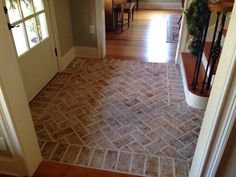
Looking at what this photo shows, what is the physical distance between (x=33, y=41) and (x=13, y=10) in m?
0.45

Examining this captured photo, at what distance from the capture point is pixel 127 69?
316cm

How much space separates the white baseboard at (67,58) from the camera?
3.13 meters

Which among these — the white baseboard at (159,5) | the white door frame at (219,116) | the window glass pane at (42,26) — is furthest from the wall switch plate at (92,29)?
the white baseboard at (159,5)

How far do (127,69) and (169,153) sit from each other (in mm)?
1603

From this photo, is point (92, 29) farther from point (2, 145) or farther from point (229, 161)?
point (229, 161)

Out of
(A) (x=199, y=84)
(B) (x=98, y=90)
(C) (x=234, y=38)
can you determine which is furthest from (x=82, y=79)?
(C) (x=234, y=38)

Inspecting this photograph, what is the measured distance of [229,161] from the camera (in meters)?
1.20

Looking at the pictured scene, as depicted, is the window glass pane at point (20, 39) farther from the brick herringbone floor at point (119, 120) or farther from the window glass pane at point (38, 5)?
the brick herringbone floor at point (119, 120)

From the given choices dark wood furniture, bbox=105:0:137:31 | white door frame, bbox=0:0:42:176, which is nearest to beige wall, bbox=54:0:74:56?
dark wood furniture, bbox=105:0:137:31

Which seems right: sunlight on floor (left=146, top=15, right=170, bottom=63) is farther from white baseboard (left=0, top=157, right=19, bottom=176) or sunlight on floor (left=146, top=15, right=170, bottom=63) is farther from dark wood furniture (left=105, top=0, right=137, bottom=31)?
white baseboard (left=0, top=157, right=19, bottom=176)

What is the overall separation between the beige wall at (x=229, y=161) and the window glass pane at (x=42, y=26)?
2233 millimetres

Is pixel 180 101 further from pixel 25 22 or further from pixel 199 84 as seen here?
pixel 25 22

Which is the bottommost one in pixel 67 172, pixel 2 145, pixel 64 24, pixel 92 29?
pixel 67 172

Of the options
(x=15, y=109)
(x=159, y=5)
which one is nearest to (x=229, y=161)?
(x=15, y=109)
